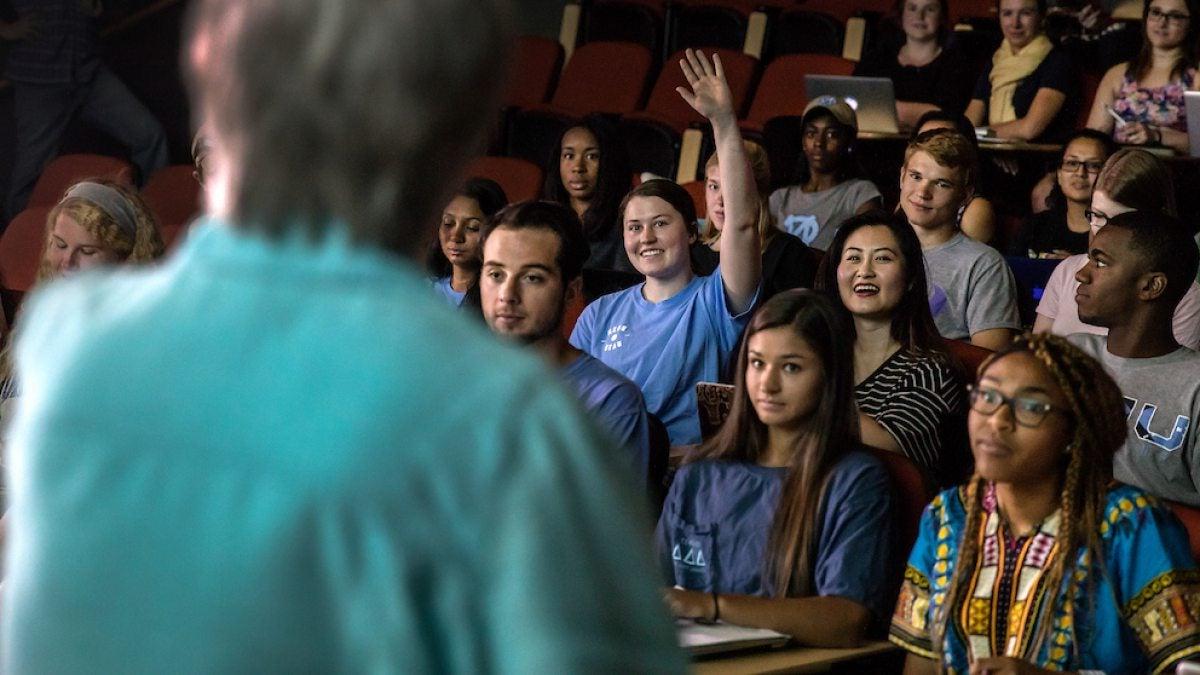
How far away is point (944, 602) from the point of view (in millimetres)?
2473

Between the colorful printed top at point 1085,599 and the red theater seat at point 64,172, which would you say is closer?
the colorful printed top at point 1085,599

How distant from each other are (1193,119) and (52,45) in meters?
Answer: 4.81

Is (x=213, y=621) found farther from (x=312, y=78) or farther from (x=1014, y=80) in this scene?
(x=1014, y=80)

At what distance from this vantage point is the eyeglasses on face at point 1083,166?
16.4ft

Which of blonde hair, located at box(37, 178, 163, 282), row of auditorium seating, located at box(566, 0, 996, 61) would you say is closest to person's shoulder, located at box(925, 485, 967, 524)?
blonde hair, located at box(37, 178, 163, 282)

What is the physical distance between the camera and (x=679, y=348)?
388cm

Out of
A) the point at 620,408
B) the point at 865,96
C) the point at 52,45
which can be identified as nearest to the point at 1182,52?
the point at 865,96

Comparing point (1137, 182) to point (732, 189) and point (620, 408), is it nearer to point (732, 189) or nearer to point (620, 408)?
point (732, 189)

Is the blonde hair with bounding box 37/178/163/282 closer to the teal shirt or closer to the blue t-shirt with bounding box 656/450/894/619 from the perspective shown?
the blue t-shirt with bounding box 656/450/894/619

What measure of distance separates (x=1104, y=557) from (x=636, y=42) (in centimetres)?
558

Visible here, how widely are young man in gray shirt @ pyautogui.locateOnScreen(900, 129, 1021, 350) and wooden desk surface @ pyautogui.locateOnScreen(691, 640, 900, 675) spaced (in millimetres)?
1689

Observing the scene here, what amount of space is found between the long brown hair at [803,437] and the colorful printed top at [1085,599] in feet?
0.87

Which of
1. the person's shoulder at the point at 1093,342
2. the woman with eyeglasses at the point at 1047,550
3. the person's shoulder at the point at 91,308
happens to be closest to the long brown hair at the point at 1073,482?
the woman with eyeglasses at the point at 1047,550

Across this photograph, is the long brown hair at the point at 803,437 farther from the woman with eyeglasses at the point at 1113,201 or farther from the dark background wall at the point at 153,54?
the dark background wall at the point at 153,54
